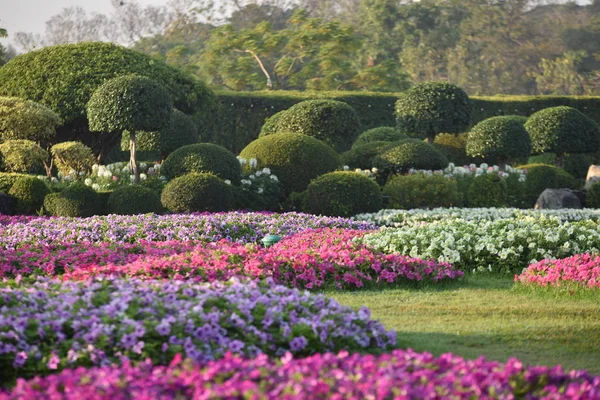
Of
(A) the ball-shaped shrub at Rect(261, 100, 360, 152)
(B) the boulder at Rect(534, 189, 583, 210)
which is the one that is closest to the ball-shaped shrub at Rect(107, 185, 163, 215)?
(A) the ball-shaped shrub at Rect(261, 100, 360, 152)

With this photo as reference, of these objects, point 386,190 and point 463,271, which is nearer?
point 463,271

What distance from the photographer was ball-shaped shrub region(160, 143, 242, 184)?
49.4ft

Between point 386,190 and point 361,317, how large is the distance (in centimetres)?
1047

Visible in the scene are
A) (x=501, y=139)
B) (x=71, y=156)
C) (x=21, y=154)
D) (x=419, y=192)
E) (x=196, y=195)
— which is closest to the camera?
(x=196, y=195)

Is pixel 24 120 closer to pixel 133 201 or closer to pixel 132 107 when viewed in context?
pixel 132 107

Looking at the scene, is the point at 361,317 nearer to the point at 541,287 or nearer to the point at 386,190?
the point at 541,287

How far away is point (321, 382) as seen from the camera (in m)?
3.62

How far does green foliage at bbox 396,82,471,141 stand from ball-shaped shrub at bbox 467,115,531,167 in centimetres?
60

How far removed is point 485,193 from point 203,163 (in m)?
5.67

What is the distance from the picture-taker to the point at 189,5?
39.8 metres

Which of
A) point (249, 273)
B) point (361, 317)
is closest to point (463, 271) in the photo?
point (249, 273)

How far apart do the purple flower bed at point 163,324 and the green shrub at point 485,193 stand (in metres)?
11.8

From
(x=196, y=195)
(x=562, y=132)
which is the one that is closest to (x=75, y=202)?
→ (x=196, y=195)

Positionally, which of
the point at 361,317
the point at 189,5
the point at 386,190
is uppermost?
the point at 189,5
